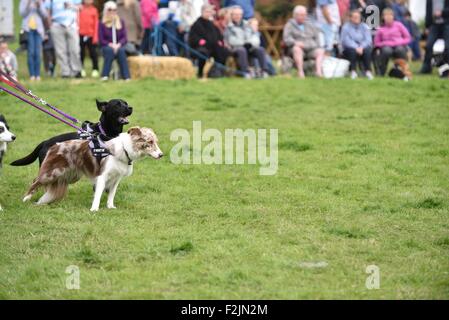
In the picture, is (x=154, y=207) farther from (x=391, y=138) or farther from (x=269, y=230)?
(x=391, y=138)

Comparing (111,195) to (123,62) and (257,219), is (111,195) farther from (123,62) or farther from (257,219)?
(123,62)

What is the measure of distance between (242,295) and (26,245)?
2641mm

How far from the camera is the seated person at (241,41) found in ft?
69.3

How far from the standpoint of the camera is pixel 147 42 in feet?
76.6

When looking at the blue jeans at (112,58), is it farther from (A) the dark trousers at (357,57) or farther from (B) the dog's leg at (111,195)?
(B) the dog's leg at (111,195)

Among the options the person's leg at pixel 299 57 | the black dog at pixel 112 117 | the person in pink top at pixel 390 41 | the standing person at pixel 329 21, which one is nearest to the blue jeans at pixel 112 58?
the person's leg at pixel 299 57

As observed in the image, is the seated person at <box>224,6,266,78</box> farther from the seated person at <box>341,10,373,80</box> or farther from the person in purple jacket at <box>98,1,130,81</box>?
the person in purple jacket at <box>98,1,130,81</box>

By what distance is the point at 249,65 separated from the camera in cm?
2170

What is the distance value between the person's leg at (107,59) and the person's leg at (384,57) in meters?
6.57

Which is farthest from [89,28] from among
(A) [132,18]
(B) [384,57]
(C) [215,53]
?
(B) [384,57]

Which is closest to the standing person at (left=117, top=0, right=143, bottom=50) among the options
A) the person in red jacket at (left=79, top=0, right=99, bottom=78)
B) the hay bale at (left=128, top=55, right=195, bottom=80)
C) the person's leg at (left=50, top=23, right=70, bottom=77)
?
the person in red jacket at (left=79, top=0, right=99, bottom=78)

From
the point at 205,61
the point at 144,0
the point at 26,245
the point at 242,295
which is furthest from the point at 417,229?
the point at 144,0

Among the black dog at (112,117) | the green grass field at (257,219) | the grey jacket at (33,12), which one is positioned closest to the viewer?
the green grass field at (257,219)

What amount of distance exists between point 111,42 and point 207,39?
2254 millimetres
